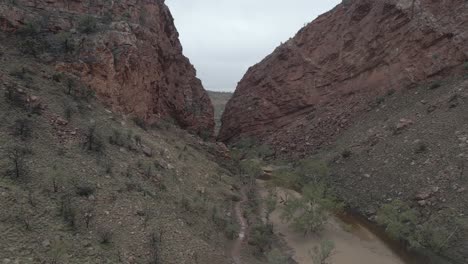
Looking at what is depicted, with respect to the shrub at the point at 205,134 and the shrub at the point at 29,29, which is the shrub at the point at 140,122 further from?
the shrub at the point at 205,134

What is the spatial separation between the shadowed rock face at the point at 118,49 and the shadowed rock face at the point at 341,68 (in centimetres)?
1093

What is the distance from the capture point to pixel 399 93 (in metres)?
29.8

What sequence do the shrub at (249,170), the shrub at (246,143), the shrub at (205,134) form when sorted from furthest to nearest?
the shrub at (246,143)
the shrub at (205,134)
the shrub at (249,170)

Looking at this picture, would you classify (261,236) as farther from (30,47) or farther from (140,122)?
(30,47)

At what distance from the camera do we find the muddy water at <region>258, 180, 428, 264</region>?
1631 centimetres

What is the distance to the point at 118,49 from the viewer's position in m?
21.9

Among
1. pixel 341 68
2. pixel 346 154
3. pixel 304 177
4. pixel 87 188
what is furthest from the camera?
pixel 341 68

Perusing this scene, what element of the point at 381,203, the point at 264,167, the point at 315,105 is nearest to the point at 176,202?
the point at 381,203

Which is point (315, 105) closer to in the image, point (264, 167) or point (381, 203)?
point (264, 167)

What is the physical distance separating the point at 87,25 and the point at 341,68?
72.1 ft

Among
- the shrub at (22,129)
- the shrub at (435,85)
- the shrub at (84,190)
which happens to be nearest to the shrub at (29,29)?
the shrub at (22,129)

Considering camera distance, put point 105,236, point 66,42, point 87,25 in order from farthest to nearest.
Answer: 1. point 87,25
2. point 66,42
3. point 105,236

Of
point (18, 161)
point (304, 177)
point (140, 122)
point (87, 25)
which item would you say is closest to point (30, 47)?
point (87, 25)

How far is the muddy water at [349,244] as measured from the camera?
16.3 meters
